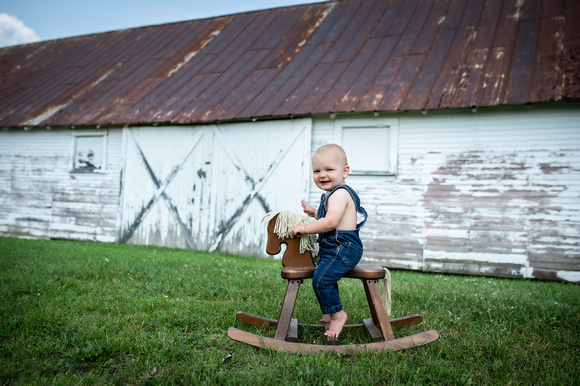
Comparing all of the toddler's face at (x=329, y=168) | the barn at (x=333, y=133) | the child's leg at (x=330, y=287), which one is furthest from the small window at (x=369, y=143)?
the child's leg at (x=330, y=287)

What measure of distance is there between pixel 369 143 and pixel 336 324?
22.8ft

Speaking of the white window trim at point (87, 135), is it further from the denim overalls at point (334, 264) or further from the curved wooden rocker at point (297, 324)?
the denim overalls at point (334, 264)

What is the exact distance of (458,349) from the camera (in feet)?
10.1

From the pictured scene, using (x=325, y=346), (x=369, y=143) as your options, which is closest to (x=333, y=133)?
(x=369, y=143)

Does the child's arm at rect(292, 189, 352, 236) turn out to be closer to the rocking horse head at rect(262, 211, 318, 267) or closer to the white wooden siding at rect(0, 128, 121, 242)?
the rocking horse head at rect(262, 211, 318, 267)

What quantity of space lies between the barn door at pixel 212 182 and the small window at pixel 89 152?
1095mm

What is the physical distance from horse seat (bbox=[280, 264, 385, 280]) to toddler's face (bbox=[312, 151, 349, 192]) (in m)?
0.66

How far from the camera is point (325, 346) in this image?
3008mm

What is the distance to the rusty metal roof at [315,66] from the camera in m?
8.80

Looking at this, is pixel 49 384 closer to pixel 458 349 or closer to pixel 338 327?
pixel 338 327

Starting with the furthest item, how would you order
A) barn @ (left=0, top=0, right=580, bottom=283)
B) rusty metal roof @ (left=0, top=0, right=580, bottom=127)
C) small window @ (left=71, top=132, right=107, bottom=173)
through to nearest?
small window @ (left=71, top=132, right=107, bottom=173)
rusty metal roof @ (left=0, top=0, right=580, bottom=127)
barn @ (left=0, top=0, right=580, bottom=283)

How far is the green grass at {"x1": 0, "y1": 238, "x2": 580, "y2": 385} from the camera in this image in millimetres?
2621

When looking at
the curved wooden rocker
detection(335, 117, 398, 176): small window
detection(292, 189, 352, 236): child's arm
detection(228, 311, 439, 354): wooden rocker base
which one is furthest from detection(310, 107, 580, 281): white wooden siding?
detection(292, 189, 352, 236): child's arm

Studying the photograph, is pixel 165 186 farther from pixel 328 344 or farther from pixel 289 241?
pixel 328 344
